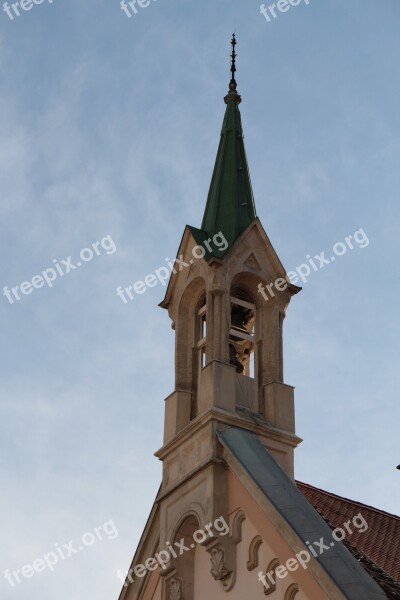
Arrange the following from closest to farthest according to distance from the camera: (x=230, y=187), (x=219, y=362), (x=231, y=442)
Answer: (x=231, y=442), (x=219, y=362), (x=230, y=187)

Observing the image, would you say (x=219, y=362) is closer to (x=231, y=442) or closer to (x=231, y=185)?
(x=231, y=442)

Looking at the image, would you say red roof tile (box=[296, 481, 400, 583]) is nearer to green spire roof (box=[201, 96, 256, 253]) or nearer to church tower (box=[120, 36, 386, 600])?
church tower (box=[120, 36, 386, 600])

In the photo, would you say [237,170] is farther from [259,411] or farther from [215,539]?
[215,539]

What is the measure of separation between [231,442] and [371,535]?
3.14 meters

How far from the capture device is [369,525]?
74.6ft

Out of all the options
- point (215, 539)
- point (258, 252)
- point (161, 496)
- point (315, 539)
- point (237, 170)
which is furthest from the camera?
point (237, 170)

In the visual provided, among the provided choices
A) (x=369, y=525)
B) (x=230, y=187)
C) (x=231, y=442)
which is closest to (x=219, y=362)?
(x=231, y=442)

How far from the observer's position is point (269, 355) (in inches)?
928

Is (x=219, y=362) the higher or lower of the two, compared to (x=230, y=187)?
lower

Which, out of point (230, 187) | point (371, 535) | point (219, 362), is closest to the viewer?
point (371, 535)

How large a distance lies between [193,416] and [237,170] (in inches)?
223

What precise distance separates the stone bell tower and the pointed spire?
27 mm

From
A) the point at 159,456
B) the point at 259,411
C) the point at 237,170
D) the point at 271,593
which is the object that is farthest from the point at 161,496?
the point at 237,170

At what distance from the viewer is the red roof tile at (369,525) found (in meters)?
21.1
